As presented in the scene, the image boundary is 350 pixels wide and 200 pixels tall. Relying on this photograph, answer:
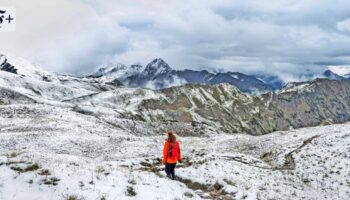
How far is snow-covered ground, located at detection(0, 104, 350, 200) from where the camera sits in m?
18.1

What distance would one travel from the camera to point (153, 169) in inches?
1420

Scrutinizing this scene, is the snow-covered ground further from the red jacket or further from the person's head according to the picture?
the person's head

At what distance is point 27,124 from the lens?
228 ft

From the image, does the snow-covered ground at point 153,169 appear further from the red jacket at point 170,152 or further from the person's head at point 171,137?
the person's head at point 171,137

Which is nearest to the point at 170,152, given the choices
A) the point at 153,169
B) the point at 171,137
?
the point at 171,137

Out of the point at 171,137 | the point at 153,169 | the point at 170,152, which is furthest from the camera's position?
the point at 153,169

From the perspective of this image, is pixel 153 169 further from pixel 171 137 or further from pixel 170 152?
pixel 171 137

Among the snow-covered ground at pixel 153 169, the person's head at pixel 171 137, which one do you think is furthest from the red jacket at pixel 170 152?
the snow-covered ground at pixel 153 169

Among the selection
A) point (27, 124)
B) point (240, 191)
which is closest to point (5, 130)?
point (27, 124)

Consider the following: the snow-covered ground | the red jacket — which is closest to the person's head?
the red jacket

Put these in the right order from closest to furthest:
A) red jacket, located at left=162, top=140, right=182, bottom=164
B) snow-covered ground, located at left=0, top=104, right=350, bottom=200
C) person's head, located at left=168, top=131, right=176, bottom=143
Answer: snow-covered ground, located at left=0, top=104, right=350, bottom=200
person's head, located at left=168, top=131, right=176, bottom=143
red jacket, located at left=162, top=140, right=182, bottom=164

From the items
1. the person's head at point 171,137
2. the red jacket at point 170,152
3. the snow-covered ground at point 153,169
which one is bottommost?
the snow-covered ground at point 153,169

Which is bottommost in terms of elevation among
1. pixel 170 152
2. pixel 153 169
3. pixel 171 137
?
pixel 153 169

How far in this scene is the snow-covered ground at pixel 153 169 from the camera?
711 inches
